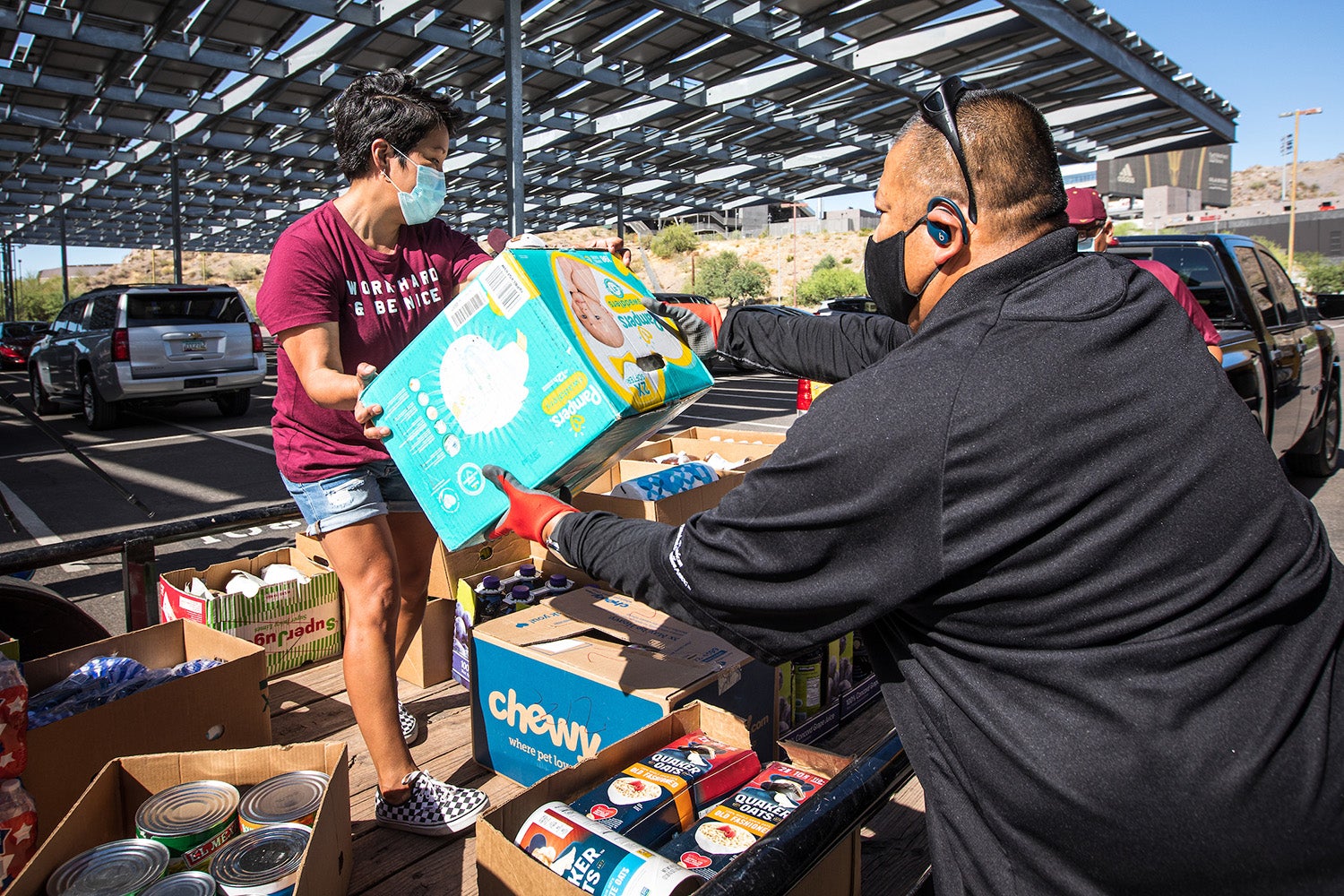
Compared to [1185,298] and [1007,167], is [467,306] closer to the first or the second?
[1007,167]

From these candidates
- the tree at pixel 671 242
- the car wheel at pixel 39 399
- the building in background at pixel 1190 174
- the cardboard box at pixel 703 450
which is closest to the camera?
the cardboard box at pixel 703 450

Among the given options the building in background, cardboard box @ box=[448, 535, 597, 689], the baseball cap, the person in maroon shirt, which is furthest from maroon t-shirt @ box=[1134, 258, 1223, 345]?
the building in background

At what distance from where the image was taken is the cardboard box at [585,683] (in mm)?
2561

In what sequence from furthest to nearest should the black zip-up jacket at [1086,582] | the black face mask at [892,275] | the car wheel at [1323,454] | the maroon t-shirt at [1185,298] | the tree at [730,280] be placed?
the tree at [730,280] → the car wheel at [1323,454] → the maroon t-shirt at [1185,298] → the black face mask at [892,275] → the black zip-up jacket at [1086,582]

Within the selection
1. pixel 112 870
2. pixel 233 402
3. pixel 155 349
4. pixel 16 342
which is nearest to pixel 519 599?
pixel 112 870

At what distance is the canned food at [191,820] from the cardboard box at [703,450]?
3076 millimetres

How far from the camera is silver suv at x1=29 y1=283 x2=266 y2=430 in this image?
12.0 meters

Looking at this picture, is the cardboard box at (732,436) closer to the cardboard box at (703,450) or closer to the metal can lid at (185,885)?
the cardboard box at (703,450)

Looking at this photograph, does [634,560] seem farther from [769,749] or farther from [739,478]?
[739,478]

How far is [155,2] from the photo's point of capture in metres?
10.8

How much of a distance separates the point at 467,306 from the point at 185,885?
1.36m

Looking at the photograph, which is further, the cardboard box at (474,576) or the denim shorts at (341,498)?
the cardboard box at (474,576)

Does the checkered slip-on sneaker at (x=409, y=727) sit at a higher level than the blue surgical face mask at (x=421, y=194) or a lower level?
lower

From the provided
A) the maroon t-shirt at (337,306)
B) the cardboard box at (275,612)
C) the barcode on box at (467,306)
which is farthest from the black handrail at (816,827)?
the cardboard box at (275,612)
